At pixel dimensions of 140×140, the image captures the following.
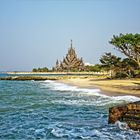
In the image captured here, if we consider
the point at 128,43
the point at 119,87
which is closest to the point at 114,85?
the point at 119,87

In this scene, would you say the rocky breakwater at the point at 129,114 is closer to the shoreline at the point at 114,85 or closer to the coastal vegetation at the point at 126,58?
the shoreline at the point at 114,85

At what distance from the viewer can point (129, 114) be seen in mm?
13258

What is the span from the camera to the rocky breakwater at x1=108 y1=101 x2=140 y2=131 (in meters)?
12.9

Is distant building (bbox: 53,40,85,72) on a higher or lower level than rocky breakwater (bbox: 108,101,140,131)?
higher

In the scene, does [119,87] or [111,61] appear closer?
[119,87]

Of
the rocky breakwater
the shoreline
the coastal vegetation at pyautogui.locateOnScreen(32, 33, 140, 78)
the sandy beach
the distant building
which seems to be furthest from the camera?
the distant building

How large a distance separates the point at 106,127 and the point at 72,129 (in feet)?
5.11

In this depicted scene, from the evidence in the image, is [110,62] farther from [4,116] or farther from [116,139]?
[116,139]

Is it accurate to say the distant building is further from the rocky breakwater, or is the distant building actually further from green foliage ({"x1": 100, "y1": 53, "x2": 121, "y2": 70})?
the rocky breakwater

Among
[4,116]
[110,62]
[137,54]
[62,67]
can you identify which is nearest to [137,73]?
[137,54]

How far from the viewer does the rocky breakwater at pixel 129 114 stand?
12.9 metres

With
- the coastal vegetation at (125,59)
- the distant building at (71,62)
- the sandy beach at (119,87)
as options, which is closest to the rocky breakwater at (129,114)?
the sandy beach at (119,87)

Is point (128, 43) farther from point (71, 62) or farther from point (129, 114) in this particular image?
point (71, 62)

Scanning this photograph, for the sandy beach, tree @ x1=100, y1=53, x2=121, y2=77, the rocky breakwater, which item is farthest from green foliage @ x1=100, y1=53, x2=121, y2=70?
the rocky breakwater
